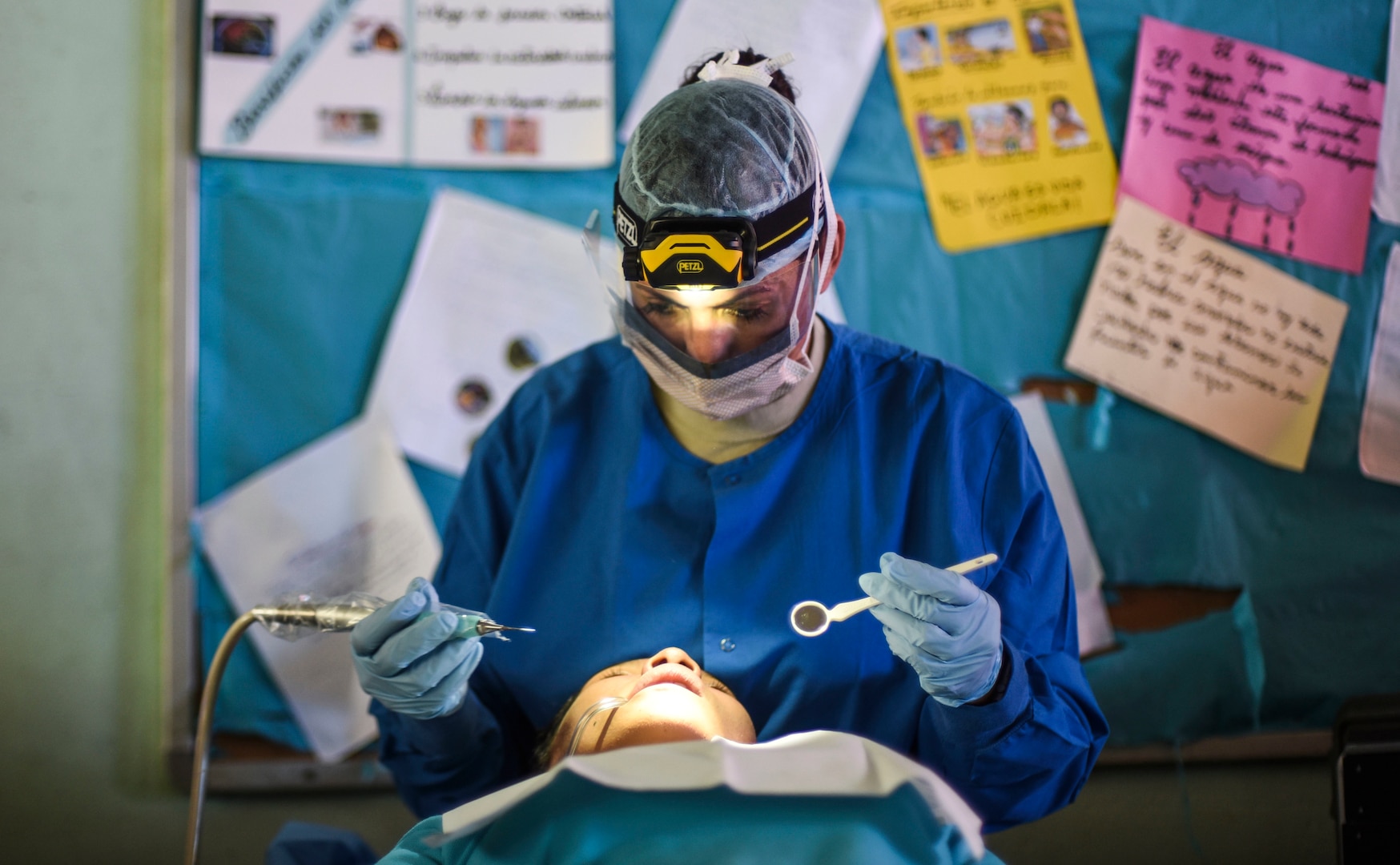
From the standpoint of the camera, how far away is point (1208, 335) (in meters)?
1.82

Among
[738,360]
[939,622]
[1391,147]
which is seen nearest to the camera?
[939,622]

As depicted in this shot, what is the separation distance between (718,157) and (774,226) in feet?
0.32

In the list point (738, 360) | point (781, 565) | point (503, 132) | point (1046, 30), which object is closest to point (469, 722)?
point (781, 565)

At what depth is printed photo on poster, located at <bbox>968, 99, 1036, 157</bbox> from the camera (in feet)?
5.97

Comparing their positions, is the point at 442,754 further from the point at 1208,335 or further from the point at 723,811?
the point at 1208,335

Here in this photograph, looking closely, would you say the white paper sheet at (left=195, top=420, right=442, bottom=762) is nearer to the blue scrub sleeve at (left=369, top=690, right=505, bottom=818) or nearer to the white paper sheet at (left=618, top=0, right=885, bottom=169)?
the blue scrub sleeve at (left=369, top=690, right=505, bottom=818)

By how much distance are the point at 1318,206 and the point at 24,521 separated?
2302mm

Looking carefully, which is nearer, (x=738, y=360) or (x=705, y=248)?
(x=705, y=248)

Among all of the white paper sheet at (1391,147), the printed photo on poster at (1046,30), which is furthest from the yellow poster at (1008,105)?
the white paper sheet at (1391,147)

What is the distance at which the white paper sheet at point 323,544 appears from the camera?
1.85 metres

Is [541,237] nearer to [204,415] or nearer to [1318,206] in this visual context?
[204,415]

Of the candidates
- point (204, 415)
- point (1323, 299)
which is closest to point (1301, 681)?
point (1323, 299)

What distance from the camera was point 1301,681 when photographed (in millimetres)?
1854

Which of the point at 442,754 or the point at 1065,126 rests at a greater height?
the point at 1065,126
